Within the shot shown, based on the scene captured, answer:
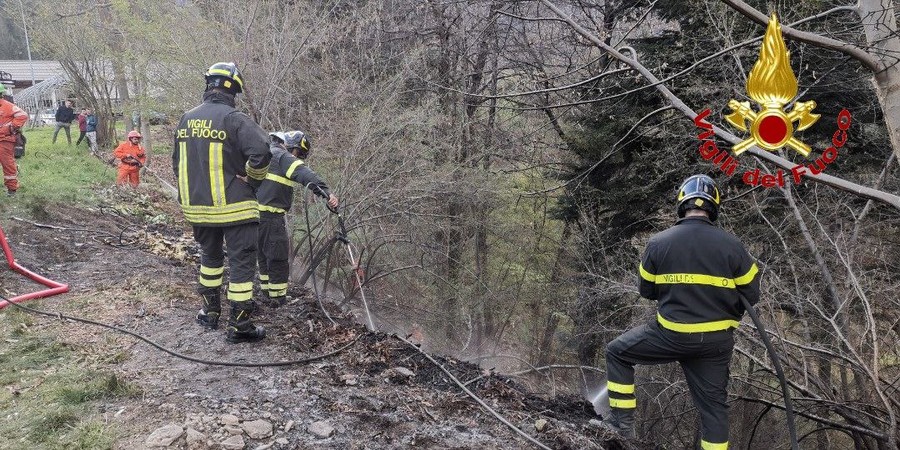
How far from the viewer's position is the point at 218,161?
4.62 m

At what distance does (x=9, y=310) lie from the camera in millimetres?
5293

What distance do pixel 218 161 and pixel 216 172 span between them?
0.09 meters

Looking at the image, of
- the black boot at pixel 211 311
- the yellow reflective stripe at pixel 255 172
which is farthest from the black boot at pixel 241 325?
the yellow reflective stripe at pixel 255 172

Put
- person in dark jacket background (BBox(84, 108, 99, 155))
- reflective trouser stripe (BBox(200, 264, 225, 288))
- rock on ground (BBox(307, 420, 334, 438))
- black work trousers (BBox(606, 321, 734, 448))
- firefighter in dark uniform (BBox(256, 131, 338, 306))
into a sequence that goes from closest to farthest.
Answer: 1. rock on ground (BBox(307, 420, 334, 438))
2. black work trousers (BBox(606, 321, 734, 448))
3. reflective trouser stripe (BBox(200, 264, 225, 288))
4. firefighter in dark uniform (BBox(256, 131, 338, 306))
5. person in dark jacket background (BBox(84, 108, 99, 155))

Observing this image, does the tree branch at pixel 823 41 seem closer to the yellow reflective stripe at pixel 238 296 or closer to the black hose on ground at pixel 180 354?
the black hose on ground at pixel 180 354

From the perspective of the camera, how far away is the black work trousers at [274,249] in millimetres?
6051

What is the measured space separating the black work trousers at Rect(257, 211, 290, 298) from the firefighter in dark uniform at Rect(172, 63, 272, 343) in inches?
47.2

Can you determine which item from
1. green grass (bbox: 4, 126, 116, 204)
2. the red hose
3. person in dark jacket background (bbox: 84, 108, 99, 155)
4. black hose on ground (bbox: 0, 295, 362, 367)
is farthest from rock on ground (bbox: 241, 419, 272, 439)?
person in dark jacket background (bbox: 84, 108, 99, 155)

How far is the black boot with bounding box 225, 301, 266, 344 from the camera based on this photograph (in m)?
4.76

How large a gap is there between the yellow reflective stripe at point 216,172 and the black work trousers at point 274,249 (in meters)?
1.47

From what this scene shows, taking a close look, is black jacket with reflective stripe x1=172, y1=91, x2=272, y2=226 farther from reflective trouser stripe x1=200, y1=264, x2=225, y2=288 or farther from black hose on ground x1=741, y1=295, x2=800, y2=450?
black hose on ground x1=741, y1=295, x2=800, y2=450

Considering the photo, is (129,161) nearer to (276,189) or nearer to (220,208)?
(276,189)

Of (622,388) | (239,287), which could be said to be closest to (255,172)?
(239,287)

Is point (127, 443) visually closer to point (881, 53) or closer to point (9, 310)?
point (9, 310)
